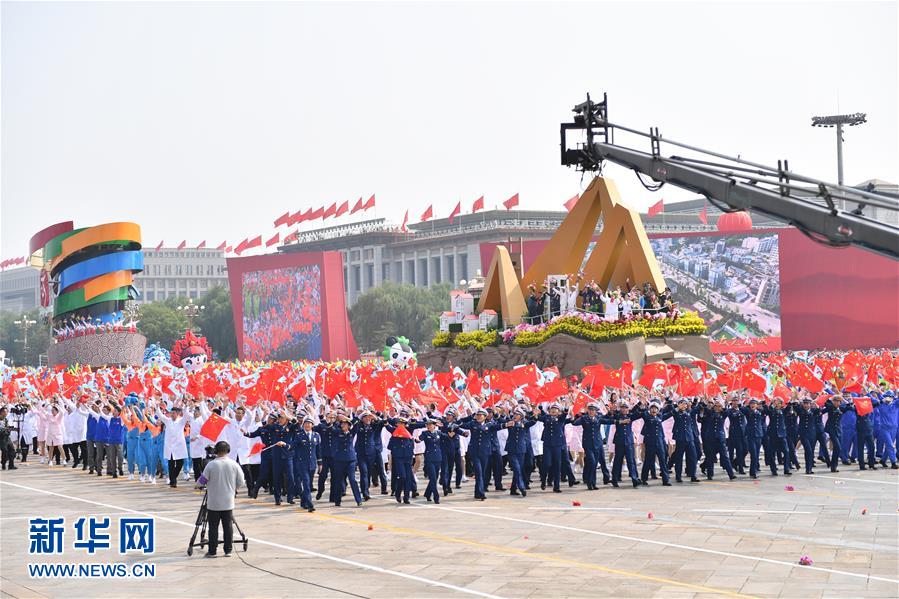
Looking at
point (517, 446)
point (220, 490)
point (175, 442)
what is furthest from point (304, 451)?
point (220, 490)

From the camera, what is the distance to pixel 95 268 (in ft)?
197

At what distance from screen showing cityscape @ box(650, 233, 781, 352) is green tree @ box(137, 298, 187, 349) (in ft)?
170

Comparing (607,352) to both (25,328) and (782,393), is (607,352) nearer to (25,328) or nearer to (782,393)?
(782,393)

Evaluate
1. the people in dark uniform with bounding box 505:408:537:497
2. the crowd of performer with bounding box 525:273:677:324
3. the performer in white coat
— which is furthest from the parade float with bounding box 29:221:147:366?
the people in dark uniform with bounding box 505:408:537:497

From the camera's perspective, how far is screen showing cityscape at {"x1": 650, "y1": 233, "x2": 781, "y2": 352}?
63.6 meters

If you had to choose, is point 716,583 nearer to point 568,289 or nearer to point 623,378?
point 623,378

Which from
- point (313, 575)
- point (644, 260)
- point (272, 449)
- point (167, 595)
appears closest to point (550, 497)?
point (272, 449)

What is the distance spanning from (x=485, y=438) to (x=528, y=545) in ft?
16.7

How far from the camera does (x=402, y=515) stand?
1750 centimetres

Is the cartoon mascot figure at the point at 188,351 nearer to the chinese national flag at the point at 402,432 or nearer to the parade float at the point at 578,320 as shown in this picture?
the parade float at the point at 578,320

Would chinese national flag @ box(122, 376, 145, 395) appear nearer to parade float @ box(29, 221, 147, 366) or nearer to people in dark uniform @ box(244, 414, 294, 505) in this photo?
people in dark uniform @ box(244, 414, 294, 505)

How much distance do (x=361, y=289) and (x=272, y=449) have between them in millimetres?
116860

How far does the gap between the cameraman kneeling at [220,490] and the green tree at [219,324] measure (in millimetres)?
84652

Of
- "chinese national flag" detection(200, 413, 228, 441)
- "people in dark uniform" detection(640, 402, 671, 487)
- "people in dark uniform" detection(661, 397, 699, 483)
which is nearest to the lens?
"chinese national flag" detection(200, 413, 228, 441)
